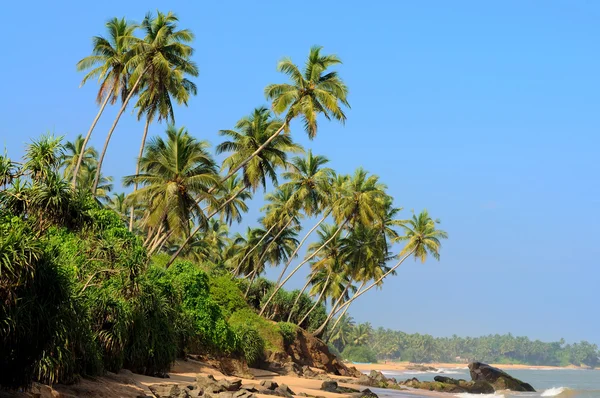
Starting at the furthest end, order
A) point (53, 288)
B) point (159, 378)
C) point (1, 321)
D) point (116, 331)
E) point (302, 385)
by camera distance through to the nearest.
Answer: point (302, 385)
point (159, 378)
point (116, 331)
point (53, 288)
point (1, 321)

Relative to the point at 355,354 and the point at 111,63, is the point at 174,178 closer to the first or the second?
the point at 111,63

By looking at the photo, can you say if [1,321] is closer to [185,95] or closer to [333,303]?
[185,95]

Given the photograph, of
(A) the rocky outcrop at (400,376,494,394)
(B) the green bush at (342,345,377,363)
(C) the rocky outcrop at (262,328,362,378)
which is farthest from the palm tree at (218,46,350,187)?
(B) the green bush at (342,345,377,363)

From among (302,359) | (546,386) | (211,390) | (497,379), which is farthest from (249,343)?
(546,386)

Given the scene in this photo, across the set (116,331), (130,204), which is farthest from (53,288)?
(130,204)

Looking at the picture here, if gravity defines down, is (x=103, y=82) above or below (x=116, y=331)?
above

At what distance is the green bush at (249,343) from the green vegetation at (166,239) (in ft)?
0.38

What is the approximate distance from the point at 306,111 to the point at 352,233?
23112 millimetres

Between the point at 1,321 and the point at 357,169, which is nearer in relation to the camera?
the point at 1,321

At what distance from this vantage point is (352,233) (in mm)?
60938

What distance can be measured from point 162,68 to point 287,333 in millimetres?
21332

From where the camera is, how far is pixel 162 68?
3750 centimetres

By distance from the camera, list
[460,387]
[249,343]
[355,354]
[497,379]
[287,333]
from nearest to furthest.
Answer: [249,343] < [287,333] < [460,387] < [497,379] < [355,354]

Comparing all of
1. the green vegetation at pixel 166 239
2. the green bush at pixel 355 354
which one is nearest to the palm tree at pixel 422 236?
the green vegetation at pixel 166 239
